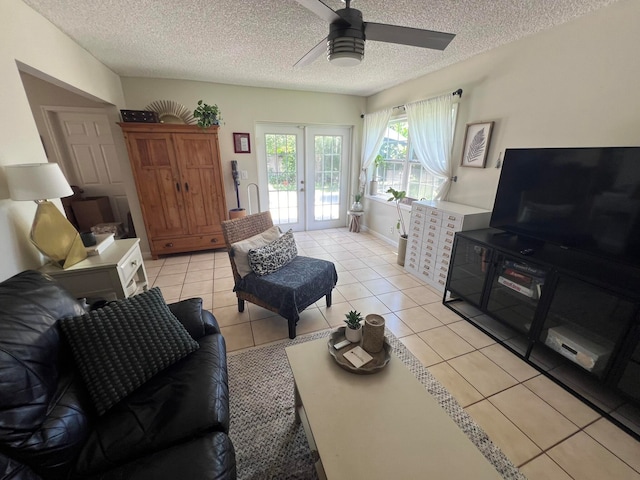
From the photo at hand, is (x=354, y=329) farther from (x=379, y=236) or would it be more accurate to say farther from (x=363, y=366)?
(x=379, y=236)

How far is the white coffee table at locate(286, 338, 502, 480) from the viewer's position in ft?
2.96

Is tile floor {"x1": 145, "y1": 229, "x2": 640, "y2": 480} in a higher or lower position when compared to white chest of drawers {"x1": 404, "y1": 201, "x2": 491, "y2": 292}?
lower

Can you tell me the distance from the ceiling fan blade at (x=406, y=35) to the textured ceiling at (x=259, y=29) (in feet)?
1.18

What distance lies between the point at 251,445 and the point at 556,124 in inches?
122

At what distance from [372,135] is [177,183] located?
10.0ft

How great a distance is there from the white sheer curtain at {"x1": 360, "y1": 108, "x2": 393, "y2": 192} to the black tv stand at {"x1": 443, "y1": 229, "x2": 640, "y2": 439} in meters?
2.41

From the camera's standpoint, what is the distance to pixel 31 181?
A: 1.50 metres

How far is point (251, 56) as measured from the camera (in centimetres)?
269

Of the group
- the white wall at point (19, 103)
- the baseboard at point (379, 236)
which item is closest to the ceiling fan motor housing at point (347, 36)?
the white wall at point (19, 103)

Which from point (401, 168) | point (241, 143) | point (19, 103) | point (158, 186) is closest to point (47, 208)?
point (19, 103)

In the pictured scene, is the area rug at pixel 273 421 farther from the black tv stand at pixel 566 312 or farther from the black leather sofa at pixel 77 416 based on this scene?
the black tv stand at pixel 566 312

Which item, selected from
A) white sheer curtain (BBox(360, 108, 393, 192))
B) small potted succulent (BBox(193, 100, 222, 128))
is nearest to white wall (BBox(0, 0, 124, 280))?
small potted succulent (BBox(193, 100, 222, 128))

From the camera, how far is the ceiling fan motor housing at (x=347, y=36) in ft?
4.87

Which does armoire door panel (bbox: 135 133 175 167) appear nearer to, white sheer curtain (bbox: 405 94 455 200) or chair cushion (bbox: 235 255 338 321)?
chair cushion (bbox: 235 255 338 321)
